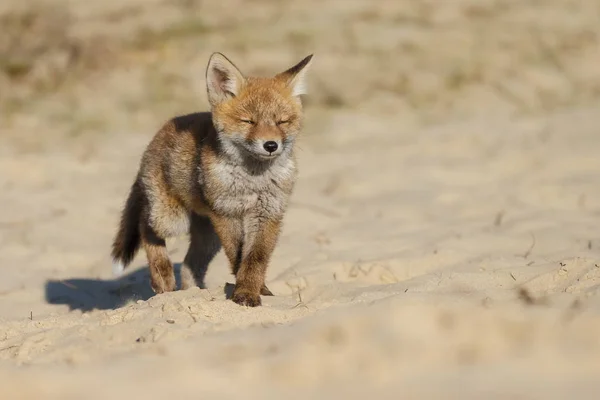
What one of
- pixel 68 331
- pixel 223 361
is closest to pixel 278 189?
pixel 68 331

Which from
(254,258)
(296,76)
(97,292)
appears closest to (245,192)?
(254,258)

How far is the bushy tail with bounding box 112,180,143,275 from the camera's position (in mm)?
6621

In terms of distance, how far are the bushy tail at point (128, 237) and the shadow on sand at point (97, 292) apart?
0.25 metres

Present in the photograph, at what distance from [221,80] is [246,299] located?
1.46 metres

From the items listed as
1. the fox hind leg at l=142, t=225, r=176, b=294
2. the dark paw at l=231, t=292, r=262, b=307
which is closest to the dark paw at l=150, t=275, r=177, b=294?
the fox hind leg at l=142, t=225, r=176, b=294

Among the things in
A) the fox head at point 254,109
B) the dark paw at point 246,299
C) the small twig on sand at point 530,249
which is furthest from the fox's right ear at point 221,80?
the small twig on sand at point 530,249

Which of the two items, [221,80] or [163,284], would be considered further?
[163,284]

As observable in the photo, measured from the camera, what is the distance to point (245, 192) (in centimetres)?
559

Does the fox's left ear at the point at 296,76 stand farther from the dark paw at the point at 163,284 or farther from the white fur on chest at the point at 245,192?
the dark paw at the point at 163,284

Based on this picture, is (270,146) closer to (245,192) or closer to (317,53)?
(245,192)

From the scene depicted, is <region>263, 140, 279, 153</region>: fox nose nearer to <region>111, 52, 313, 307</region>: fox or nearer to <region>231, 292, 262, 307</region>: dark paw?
<region>111, 52, 313, 307</region>: fox

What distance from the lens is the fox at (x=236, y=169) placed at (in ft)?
18.1

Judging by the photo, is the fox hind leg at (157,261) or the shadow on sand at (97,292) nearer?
the fox hind leg at (157,261)

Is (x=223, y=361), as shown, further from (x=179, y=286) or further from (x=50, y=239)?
(x=50, y=239)
